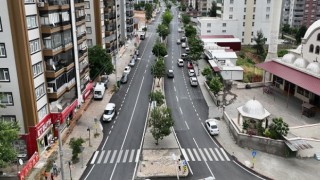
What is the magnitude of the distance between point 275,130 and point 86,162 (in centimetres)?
2639

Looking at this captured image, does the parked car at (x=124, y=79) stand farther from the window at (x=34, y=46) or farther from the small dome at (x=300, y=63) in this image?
the small dome at (x=300, y=63)

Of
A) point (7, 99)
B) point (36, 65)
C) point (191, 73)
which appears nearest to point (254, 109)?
point (36, 65)

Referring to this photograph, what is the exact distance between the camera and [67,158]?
4462cm

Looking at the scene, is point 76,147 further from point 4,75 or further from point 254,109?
point 254,109

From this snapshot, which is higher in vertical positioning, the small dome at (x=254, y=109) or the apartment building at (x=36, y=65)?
the apartment building at (x=36, y=65)

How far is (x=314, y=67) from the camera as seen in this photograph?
61.3 m

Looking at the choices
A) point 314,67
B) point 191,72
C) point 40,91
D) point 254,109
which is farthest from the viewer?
point 191,72

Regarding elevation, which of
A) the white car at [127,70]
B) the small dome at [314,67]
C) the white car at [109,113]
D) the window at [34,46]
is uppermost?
the window at [34,46]

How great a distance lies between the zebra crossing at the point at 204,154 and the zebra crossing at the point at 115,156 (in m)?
6.90

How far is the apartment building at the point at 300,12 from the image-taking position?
6078 inches

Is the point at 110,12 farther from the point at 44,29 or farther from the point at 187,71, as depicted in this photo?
the point at 44,29

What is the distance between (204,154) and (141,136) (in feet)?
35.0

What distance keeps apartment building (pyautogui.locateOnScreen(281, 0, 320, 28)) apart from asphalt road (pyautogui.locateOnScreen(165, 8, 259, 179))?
9940 cm

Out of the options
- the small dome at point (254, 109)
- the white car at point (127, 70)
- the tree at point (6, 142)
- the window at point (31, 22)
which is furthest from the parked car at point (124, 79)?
the tree at point (6, 142)
